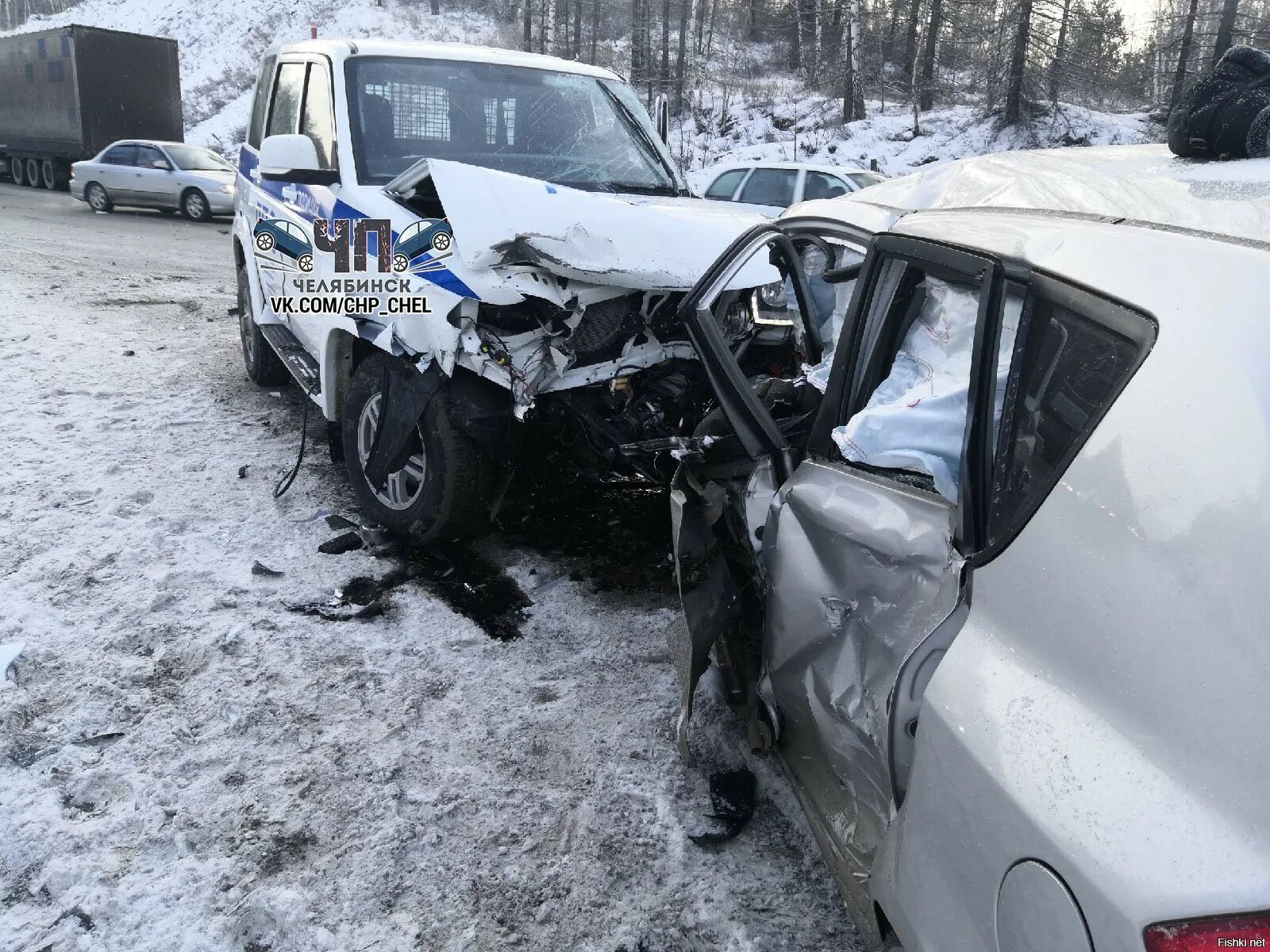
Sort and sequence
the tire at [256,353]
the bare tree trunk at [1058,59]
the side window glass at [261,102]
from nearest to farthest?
the side window glass at [261,102]
the tire at [256,353]
the bare tree trunk at [1058,59]

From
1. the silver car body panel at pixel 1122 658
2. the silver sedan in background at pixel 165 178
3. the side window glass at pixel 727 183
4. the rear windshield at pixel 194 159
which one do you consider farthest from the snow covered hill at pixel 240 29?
the silver car body panel at pixel 1122 658

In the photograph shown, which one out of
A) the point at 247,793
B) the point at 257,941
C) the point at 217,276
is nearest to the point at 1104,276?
the point at 257,941

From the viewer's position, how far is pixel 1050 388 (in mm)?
1563

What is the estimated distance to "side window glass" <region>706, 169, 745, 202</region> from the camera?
11.1 m

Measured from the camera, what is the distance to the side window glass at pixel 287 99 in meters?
5.28

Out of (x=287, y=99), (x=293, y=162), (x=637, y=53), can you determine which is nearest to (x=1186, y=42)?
(x=637, y=53)

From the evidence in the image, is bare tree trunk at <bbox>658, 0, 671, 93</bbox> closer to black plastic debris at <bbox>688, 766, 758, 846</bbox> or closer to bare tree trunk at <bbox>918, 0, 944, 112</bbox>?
bare tree trunk at <bbox>918, 0, 944, 112</bbox>

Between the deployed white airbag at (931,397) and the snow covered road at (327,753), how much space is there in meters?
1.22

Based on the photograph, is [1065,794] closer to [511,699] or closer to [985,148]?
[511,699]

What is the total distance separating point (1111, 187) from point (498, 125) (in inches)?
143

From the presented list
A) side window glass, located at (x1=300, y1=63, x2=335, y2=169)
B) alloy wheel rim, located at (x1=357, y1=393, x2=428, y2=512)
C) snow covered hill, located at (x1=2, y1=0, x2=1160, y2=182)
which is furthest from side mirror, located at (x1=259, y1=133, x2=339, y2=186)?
snow covered hill, located at (x1=2, y1=0, x2=1160, y2=182)

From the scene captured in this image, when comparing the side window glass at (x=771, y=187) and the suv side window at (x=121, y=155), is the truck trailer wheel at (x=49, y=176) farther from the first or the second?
the side window glass at (x=771, y=187)

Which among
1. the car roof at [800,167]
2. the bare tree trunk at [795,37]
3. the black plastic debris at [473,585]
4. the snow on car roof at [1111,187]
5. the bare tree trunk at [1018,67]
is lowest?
the black plastic debris at [473,585]

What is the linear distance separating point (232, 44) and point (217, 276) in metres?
39.6
